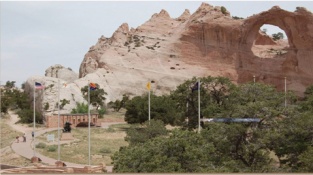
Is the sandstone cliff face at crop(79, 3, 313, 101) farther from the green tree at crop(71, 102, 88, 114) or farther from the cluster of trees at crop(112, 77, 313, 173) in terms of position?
the cluster of trees at crop(112, 77, 313, 173)

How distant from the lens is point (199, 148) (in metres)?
22.3

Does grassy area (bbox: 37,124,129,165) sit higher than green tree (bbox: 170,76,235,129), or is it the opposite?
green tree (bbox: 170,76,235,129)

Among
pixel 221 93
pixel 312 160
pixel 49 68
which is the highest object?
pixel 49 68

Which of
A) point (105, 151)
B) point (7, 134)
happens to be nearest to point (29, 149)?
point (105, 151)

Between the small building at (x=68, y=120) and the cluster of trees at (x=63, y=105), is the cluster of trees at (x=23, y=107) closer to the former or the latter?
the cluster of trees at (x=63, y=105)

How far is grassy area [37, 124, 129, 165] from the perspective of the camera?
33.7 metres

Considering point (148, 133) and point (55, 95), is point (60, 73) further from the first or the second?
point (148, 133)

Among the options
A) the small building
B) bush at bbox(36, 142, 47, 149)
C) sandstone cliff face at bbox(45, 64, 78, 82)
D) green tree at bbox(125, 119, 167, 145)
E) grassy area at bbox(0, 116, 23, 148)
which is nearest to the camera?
green tree at bbox(125, 119, 167, 145)


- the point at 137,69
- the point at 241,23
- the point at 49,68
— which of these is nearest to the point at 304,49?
the point at 241,23

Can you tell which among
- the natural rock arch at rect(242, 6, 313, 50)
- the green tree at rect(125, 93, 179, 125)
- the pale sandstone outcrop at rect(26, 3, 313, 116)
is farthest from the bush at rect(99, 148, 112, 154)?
the natural rock arch at rect(242, 6, 313, 50)

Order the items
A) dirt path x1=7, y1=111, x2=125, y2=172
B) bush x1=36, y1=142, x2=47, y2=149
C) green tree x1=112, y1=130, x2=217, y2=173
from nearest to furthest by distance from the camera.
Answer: green tree x1=112, y1=130, x2=217, y2=173 < dirt path x1=7, y1=111, x2=125, y2=172 < bush x1=36, y1=142, x2=47, y2=149

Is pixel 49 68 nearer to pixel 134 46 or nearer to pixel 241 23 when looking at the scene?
pixel 134 46

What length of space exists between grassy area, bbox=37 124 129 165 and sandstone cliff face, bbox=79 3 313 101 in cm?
2152

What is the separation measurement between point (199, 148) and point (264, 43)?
66938mm
